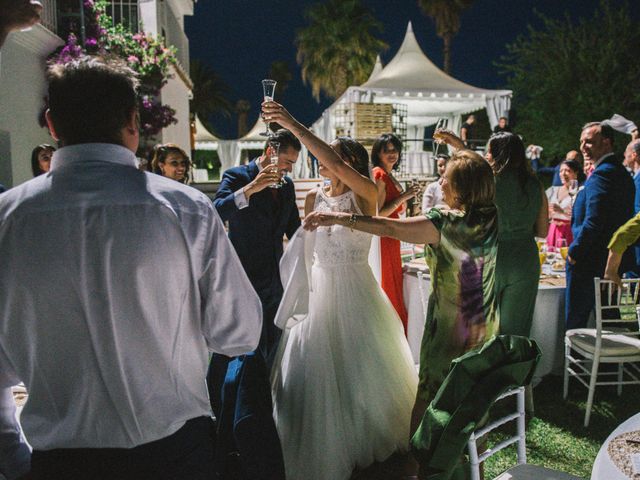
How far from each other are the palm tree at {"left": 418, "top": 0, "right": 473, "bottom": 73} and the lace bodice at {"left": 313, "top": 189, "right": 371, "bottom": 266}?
1039 inches

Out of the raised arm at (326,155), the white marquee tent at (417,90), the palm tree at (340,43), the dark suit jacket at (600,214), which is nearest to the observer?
the raised arm at (326,155)

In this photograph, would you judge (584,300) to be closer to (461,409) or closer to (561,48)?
(461,409)

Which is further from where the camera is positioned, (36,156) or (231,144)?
(231,144)

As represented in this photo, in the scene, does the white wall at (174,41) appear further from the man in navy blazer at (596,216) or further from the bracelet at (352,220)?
the bracelet at (352,220)

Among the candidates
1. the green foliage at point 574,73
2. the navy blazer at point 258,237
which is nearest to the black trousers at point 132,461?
the navy blazer at point 258,237

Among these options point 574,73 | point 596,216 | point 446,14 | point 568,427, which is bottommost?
point 568,427

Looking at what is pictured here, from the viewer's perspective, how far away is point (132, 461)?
119cm

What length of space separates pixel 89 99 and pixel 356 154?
79.9 inches

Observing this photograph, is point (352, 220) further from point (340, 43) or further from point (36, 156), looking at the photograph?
point (340, 43)

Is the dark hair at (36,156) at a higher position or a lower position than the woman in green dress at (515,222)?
higher

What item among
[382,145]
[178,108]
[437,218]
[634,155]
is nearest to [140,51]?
[178,108]

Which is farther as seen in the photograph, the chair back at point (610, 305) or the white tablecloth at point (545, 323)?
the white tablecloth at point (545, 323)

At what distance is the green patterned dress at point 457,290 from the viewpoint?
7.23 ft

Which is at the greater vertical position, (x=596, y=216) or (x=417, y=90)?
(x=417, y=90)
